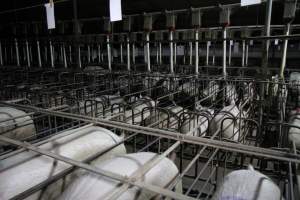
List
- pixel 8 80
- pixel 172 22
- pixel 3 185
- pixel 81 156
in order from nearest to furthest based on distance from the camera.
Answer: pixel 3 185
pixel 81 156
pixel 8 80
pixel 172 22

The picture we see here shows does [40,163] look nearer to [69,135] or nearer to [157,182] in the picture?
[69,135]

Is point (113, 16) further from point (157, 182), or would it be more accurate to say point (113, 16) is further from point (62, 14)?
point (62, 14)

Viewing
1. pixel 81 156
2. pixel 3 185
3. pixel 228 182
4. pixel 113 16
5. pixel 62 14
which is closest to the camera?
pixel 3 185

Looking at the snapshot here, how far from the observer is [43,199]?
4.92ft

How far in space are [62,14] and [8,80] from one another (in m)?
5.09

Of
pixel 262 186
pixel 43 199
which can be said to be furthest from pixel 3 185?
pixel 262 186

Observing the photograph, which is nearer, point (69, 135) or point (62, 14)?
point (69, 135)

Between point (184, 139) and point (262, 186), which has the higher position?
point (184, 139)

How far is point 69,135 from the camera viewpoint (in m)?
2.04

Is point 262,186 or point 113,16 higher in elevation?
point 113,16

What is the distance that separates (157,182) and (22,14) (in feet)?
35.7

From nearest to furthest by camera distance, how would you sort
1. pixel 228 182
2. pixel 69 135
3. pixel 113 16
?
pixel 228 182 < pixel 69 135 < pixel 113 16

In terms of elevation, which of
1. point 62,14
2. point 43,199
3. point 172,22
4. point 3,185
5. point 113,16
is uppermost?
point 62,14

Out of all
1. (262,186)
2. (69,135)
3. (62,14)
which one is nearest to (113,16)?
(69,135)
